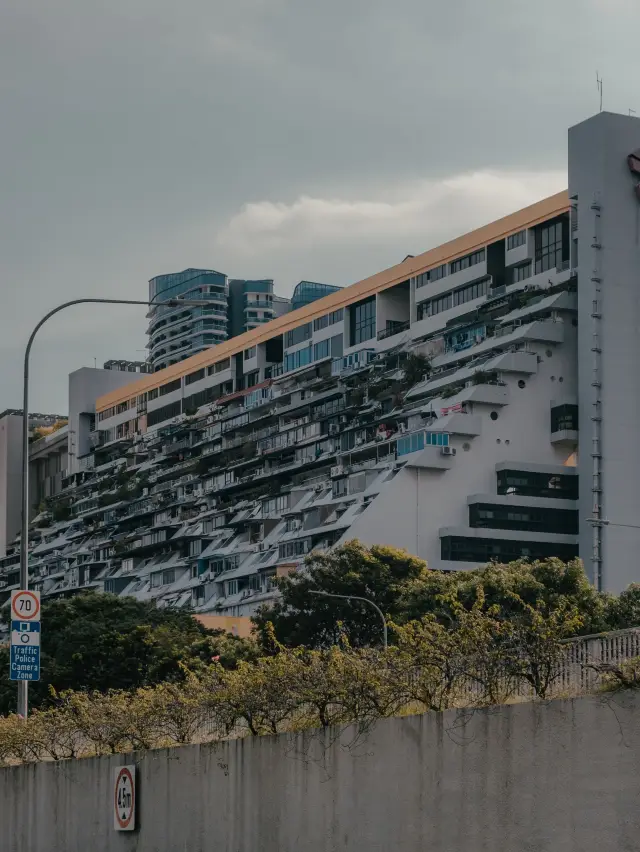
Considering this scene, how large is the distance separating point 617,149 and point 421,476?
24.7 metres

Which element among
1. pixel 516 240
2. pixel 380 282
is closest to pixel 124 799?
pixel 516 240

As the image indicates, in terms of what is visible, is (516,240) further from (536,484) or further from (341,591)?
(341,591)

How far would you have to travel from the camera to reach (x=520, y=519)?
11081 cm

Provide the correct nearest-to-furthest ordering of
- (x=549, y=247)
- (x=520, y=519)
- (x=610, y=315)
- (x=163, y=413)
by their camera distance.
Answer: (x=610, y=315) < (x=520, y=519) < (x=549, y=247) < (x=163, y=413)

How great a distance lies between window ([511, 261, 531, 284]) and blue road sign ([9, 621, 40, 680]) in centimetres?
8724

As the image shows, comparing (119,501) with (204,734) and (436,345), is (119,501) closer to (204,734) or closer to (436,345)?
(436,345)

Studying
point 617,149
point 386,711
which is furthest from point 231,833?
point 617,149

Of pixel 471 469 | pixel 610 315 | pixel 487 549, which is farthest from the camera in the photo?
pixel 471 469

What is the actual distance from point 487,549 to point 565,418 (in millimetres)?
10570

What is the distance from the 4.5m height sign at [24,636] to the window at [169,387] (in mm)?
124722

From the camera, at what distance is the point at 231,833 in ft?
81.9

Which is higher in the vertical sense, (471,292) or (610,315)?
(471,292)

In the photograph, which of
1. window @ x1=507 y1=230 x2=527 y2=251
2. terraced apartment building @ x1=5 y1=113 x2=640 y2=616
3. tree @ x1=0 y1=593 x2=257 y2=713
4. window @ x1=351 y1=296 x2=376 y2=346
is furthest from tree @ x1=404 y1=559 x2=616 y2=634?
window @ x1=351 y1=296 x2=376 y2=346

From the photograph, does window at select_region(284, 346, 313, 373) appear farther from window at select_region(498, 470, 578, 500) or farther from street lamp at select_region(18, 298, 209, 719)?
street lamp at select_region(18, 298, 209, 719)
